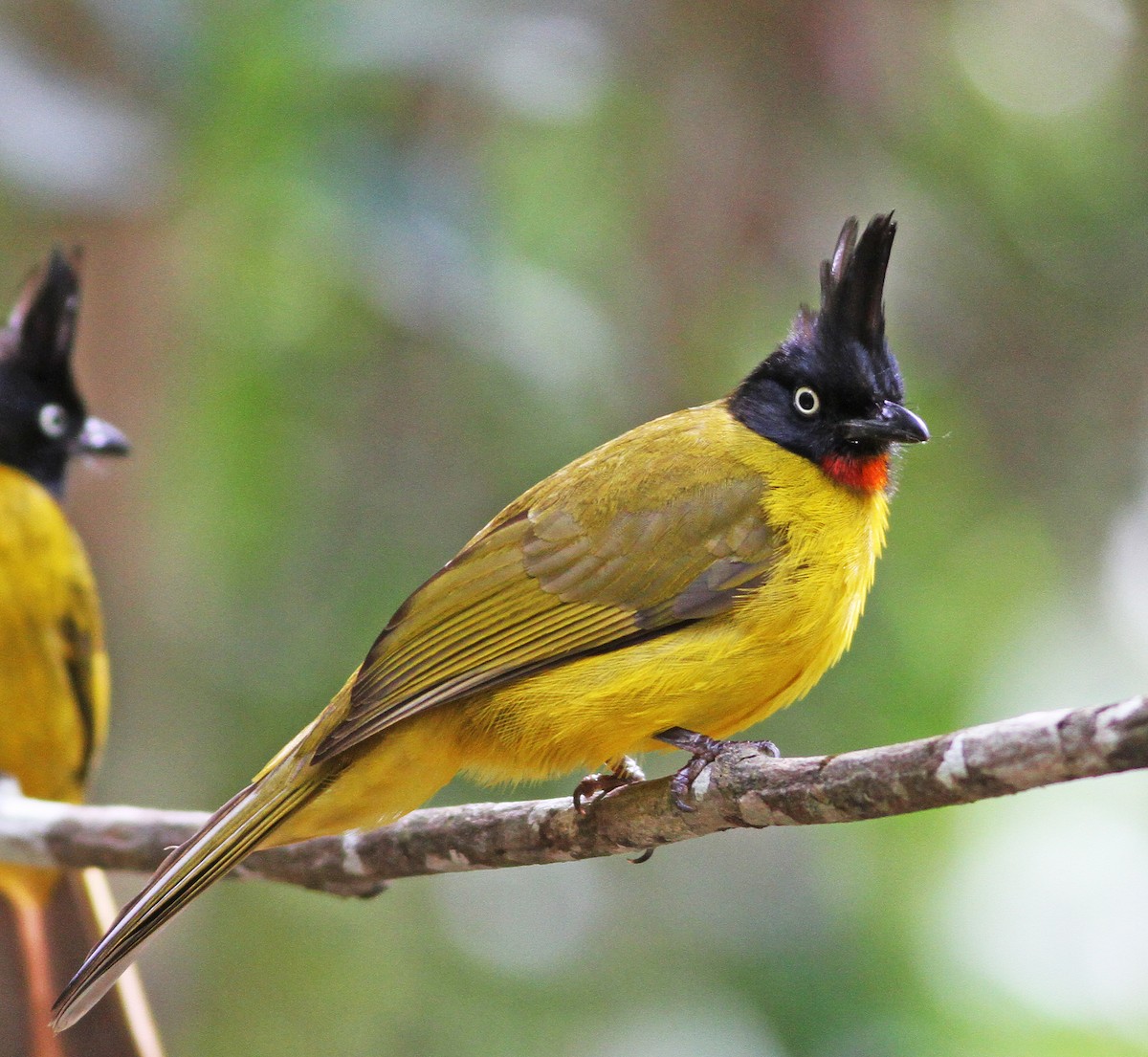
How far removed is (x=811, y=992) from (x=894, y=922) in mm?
443

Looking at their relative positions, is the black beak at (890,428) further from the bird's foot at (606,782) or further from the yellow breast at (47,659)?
the yellow breast at (47,659)

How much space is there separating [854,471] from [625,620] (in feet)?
2.08

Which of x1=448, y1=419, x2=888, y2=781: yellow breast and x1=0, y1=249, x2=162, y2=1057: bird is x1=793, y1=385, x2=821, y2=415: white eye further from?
x1=0, y1=249, x2=162, y2=1057: bird

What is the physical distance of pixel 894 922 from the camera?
4332 millimetres

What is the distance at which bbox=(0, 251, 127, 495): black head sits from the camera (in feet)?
15.5

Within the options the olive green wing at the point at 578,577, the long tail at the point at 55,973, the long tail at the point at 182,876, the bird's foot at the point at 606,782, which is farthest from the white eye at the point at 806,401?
the long tail at the point at 55,973

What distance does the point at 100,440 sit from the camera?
4598 mm

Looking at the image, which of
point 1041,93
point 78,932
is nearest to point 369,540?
point 78,932

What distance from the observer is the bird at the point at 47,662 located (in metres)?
3.77

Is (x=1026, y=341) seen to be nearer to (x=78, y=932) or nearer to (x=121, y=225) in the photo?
(x=121, y=225)

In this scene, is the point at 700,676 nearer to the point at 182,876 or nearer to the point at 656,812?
the point at 656,812

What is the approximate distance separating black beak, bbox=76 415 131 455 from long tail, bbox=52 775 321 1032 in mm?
2244

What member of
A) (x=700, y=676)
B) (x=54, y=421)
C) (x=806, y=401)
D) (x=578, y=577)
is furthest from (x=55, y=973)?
(x=806, y=401)

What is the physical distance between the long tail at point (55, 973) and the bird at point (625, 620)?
1.20 metres
